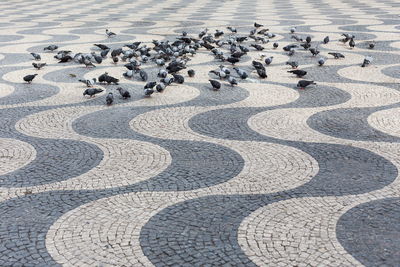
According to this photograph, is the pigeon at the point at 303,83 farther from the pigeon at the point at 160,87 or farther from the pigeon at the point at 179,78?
the pigeon at the point at 160,87

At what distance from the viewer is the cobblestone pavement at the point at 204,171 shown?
4.61 m

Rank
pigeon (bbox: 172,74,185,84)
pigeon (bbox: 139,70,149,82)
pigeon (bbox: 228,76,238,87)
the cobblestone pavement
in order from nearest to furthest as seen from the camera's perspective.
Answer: the cobblestone pavement, pigeon (bbox: 228,76,238,87), pigeon (bbox: 172,74,185,84), pigeon (bbox: 139,70,149,82)

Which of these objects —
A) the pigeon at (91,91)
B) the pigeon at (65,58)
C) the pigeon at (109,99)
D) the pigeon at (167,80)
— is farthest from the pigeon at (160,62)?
the pigeon at (109,99)

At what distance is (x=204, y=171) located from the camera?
6262 mm

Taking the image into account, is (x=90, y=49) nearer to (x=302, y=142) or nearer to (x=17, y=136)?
(x=17, y=136)

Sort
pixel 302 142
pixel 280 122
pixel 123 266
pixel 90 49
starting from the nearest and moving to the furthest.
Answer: pixel 123 266, pixel 302 142, pixel 280 122, pixel 90 49

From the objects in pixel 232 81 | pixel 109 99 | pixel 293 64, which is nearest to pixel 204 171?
pixel 109 99

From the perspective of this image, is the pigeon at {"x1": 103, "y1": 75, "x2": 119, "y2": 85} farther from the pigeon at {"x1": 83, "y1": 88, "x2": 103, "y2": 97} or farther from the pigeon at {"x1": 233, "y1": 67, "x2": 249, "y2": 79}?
the pigeon at {"x1": 233, "y1": 67, "x2": 249, "y2": 79}

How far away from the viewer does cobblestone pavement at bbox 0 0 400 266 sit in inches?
181

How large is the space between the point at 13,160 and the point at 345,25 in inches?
645

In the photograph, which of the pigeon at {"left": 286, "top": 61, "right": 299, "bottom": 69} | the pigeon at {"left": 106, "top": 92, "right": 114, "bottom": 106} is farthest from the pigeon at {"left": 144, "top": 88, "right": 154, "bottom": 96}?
the pigeon at {"left": 286, "top": 61, "right": 299, "bottom": 69}

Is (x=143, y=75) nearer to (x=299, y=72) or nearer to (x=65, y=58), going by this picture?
(x=65, y=58)

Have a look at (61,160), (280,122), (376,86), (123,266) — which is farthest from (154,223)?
(376,86)

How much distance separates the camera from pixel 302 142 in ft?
23.8
